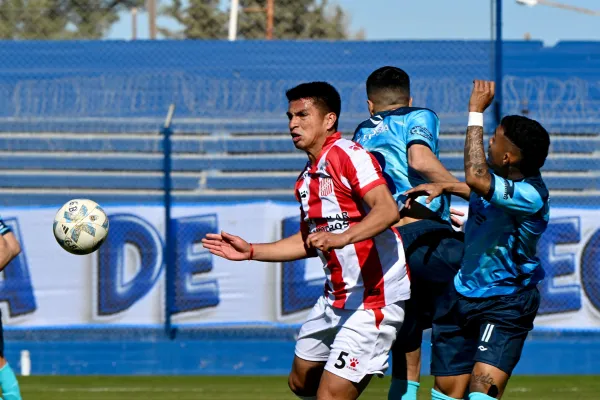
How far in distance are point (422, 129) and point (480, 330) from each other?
1223mm

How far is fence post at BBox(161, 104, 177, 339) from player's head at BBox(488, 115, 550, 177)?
26.7 ft

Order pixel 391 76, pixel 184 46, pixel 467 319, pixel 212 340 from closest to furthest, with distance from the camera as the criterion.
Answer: pixel 467 319
pixel 391 76
pixel 212 340
pixel 184 46

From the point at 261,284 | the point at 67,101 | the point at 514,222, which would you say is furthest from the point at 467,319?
the point at 67,101

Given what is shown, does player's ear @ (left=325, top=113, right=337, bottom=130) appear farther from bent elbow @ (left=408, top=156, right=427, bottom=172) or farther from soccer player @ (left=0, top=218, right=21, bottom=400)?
soccer player @ (left=0, top=218, right=21, bottom=400)

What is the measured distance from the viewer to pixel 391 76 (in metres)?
6.47

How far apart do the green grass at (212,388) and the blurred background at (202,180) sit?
69cm

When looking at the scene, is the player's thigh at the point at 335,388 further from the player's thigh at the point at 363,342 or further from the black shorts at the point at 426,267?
the black shorts at the point at 426,267

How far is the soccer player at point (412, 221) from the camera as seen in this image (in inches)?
247

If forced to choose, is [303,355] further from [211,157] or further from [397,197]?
[211,157]

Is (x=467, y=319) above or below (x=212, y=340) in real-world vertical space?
above

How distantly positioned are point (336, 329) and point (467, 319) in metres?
0.81

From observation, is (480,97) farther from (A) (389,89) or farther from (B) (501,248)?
(A) (389,89)

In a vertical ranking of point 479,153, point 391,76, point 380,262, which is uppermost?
point 391,76

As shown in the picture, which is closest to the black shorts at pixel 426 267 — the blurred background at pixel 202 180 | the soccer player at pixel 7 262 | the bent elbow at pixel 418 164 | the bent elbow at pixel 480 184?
the bent elbow at pixel 418 164
